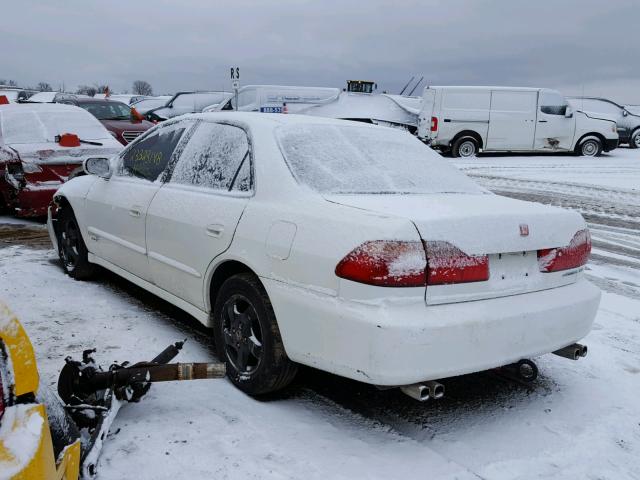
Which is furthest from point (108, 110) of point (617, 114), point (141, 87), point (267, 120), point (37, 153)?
point (141, 87)

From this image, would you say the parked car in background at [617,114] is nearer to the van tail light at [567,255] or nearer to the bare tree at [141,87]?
the van tail light at [567,255]

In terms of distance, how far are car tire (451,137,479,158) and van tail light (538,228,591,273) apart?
14718 millimetres

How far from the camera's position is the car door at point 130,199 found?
4121 millimetres

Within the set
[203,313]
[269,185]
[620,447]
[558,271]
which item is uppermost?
[269,185]

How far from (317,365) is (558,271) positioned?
1281mm

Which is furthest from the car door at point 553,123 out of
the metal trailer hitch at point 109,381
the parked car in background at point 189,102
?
the metal trailer hitch at point 109,381

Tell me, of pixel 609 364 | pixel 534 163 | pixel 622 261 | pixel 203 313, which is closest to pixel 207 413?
pixel 203 313

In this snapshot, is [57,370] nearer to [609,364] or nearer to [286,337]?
[286,337]

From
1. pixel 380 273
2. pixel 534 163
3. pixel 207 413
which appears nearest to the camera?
pixel 380 273

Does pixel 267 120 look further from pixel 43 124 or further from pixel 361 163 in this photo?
pixel 43 124

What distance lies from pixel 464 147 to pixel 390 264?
623 inches

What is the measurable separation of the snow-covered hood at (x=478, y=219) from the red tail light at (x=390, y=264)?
101 mm

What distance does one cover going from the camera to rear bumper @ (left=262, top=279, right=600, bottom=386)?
98.9 inches

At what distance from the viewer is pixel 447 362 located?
259cm
